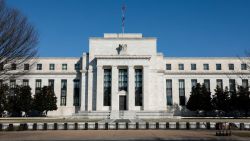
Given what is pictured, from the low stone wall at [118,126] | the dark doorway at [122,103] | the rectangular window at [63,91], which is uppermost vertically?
the rectangular window at [63,91]

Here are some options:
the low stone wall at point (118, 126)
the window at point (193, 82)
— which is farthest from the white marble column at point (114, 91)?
the low stone wall at point (118, 126)

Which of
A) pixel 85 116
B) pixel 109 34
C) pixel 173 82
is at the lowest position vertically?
pixel 85 116

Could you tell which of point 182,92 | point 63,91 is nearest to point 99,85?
point 63,91

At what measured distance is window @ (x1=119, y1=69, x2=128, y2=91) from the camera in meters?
74.1

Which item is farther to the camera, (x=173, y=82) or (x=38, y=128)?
(x=173, y=82)

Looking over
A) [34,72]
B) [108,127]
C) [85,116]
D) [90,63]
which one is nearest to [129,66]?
[90,63]

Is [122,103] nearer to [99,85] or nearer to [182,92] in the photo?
[99,85]

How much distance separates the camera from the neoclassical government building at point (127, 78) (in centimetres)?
7338

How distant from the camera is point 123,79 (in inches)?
2938

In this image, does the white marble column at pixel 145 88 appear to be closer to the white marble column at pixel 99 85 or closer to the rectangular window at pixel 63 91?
the white marble column at pixel 99 85

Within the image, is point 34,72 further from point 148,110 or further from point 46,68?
point 148,110

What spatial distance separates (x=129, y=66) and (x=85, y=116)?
1540 centimetres

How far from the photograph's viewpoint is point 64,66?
8531 cm

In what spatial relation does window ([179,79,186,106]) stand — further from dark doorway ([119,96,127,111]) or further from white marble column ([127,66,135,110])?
dark doorway ([119,96,127,111])
